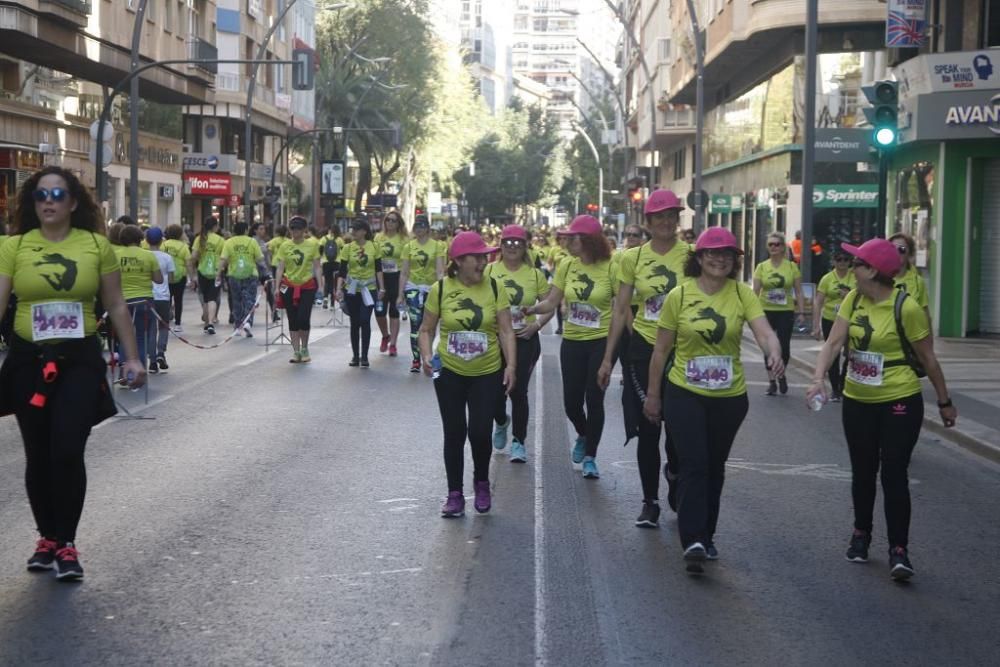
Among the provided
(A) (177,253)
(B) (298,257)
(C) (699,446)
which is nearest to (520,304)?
(C) (699,446)

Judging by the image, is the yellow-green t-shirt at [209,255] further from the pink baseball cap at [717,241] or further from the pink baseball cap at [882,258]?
the pink baseball cap at [882,258]

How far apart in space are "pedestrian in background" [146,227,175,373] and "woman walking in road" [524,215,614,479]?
295 inches

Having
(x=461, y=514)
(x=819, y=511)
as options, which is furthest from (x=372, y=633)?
(x=819, y=511)

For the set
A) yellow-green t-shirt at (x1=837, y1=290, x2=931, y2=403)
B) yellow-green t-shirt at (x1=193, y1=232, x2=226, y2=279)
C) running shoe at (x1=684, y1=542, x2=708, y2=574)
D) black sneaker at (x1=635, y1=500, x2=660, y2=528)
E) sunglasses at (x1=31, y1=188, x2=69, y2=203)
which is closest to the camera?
sunglasses at (x1=31, y1=188, x2=69, y2=203)

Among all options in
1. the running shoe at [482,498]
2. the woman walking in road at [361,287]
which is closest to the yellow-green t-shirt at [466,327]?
the running shoe at [482,498]

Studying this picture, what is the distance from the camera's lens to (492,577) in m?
7.06

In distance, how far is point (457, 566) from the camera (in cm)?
729

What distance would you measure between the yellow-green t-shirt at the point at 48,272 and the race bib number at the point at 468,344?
2.32 meters

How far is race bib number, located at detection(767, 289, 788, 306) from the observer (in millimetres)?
16391

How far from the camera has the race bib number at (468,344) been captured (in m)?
8.62

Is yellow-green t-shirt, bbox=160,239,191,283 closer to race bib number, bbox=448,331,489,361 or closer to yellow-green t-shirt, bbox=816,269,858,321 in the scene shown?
yellow-green t-shirt, bbox=816,269,858,321

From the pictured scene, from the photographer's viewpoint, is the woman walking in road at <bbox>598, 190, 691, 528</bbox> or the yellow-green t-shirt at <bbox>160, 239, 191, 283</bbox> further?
the yellow-green t-shirt at <bbox>160, 239, 191, 283</bbox>

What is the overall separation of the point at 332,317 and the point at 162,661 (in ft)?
78.8

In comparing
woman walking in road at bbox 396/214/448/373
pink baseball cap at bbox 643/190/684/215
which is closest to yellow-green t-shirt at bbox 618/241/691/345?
pink baseball cap at bbox 643/190/684/215
